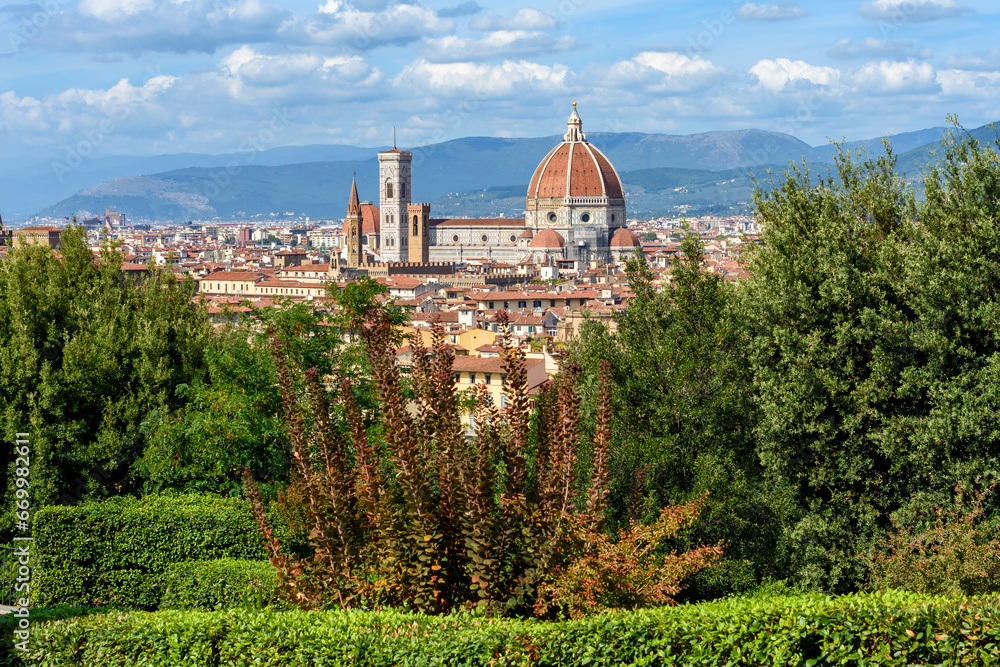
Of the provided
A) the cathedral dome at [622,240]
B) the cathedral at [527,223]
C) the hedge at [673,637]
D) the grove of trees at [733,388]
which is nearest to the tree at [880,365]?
the grove of trees at [733,388]

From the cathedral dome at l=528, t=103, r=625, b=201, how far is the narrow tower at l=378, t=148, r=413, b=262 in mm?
20566

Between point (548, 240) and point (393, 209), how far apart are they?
23217 millimetres

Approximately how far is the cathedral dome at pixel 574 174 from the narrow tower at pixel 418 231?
62.4ft

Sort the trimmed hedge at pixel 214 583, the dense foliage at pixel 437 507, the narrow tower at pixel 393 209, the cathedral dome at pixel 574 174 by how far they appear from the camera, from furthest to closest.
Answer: the cathedral dome at pixel 574 174 < the narrow tower at pixel 393 209 < the trimmed hedge at pixel 214 583 < the dense foliage at pixel 437 507

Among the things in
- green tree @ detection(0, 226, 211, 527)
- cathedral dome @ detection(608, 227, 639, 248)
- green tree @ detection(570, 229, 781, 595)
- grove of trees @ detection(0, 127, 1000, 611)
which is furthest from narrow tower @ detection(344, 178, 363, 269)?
green tree @ detection(570, 229, 781, 595)

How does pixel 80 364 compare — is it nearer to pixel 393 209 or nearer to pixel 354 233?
pixel 354 233

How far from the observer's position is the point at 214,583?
31.5ft

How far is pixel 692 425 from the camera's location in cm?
1170

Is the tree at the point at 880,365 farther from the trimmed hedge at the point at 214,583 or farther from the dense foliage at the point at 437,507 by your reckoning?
the trimmed hedge at the point at 214,583

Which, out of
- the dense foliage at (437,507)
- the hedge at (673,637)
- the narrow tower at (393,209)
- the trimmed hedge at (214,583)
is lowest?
the trimmed hedge at (214,583)

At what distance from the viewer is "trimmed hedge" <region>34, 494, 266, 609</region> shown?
34.8 feet

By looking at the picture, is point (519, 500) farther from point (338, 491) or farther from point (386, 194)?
point (386, 194)

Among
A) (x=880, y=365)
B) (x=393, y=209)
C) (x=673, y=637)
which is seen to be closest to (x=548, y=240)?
(x=393, y=209)

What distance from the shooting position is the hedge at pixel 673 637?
6199 millimetres
